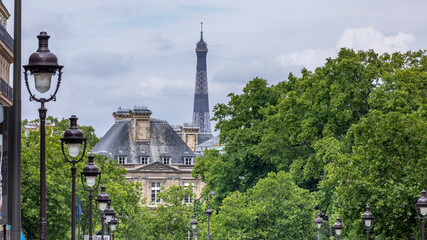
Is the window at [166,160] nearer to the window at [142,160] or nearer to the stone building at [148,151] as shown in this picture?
the stone building at [148,151]

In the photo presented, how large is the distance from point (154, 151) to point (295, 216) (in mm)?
83069

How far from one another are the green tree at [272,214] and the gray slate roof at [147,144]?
253 feet

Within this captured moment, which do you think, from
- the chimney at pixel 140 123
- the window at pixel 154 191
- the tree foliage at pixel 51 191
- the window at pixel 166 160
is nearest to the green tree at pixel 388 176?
the tree foliage at pixel 51 191

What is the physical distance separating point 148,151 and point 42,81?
449 ft

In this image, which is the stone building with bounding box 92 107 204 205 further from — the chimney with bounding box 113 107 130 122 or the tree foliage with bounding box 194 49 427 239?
the tree foliage with bounding box 194 49 427 239

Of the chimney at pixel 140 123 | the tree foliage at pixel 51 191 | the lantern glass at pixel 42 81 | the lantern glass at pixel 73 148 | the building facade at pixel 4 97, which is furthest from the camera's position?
the chimney at pixel 140 123

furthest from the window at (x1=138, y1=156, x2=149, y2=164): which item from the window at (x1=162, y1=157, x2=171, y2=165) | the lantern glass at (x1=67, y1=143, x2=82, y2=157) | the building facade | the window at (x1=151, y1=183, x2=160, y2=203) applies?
the building facade

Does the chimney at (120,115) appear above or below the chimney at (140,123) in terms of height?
above

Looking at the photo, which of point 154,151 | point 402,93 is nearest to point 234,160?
point 402,93

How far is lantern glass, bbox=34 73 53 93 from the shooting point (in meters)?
19.9

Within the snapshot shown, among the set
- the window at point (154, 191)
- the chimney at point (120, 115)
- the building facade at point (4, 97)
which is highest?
the chimney at point (120, 115)

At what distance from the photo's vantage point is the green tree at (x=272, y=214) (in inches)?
2963

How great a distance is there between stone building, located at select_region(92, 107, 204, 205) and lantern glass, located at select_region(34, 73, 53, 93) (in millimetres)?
133633

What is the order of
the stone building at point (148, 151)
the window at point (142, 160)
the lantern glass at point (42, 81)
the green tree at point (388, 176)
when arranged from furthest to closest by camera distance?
the window at point (142, 160)
the stone building at point (148, 151)
the green tree at point (388, 176)
the lantern glass at point (42, 81)
